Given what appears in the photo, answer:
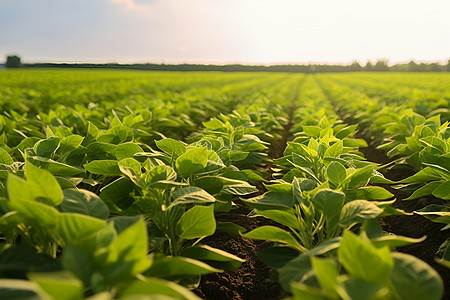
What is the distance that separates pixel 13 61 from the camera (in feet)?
231

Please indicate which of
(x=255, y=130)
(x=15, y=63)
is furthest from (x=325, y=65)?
(x=255, y=130)

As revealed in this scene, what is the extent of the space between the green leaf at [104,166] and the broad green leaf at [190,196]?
38 centimetres

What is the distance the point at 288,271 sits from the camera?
1.23m

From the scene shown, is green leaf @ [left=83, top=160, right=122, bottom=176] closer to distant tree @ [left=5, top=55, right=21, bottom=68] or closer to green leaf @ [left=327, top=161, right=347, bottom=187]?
green leaf @ [left=327, top=161, right=347, bottom=187]

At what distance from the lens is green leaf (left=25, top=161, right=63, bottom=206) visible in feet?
3.95

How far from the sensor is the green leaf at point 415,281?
96cm

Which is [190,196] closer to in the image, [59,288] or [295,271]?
[295,271]

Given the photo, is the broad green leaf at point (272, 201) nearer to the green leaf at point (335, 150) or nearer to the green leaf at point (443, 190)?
the green leaf at point (335, 150)

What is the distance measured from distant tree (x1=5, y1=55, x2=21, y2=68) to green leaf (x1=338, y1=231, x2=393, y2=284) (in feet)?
272

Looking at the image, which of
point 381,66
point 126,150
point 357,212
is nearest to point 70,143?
point 126,150

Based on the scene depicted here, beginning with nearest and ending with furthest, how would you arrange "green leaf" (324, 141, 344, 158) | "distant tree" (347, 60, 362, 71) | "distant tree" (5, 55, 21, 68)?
"green leaf" (324, 141, 344, 158)
"distant tree" (5, 55, 21, 68)
"distant tree" (347, 60, 362, 71)

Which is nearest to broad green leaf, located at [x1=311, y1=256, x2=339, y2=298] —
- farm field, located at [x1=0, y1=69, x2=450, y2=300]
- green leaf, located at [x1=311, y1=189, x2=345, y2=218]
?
farm field, located at [x1=0, y1=69, x2=450, y2=300]

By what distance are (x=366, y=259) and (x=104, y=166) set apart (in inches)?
48.1

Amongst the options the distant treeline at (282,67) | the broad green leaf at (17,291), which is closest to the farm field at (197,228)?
the broad green leaf at (17,291)
